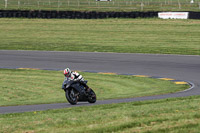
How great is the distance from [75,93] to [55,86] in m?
4.91

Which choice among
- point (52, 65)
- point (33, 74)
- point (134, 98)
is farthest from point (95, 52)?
point (134, 98)

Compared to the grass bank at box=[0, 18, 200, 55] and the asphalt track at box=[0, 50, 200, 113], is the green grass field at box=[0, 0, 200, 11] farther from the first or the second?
the asphalt track at box=[0, 50, 200, 113]

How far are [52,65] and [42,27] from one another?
21.9 meters

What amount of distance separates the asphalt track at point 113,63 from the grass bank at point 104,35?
120 inches

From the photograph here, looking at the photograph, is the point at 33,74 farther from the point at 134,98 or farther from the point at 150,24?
the point at 150,24

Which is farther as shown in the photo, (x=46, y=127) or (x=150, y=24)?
(x=150, y=24)

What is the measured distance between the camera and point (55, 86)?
19141 mm

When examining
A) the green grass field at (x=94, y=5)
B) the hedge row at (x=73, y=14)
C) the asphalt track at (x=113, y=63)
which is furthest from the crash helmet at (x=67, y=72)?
the green grass field at (x=94, y=5)

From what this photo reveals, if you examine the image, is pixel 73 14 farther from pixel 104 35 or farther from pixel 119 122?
pixel 119 122

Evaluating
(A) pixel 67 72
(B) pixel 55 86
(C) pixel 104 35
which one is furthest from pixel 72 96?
(C) pixel 104 35

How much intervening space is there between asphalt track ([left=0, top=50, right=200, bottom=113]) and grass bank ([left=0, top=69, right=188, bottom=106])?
4.94 ft

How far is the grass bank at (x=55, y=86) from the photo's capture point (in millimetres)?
16234

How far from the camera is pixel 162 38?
4059cm

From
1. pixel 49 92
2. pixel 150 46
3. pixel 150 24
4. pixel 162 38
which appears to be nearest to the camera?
pixel 49 92
